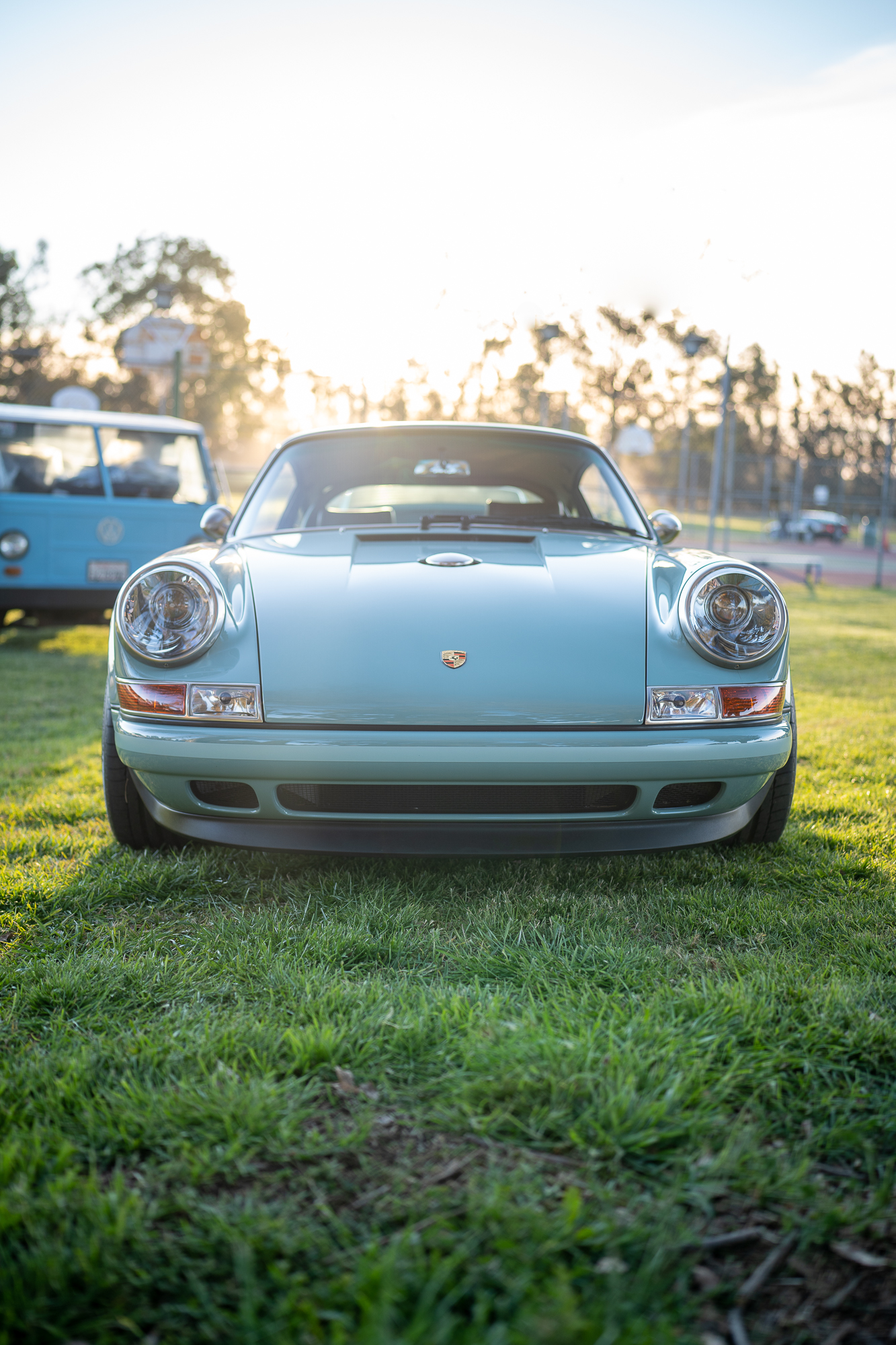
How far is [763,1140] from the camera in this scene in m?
1.42

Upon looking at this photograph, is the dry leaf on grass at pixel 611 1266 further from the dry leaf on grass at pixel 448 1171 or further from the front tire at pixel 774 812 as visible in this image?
the front tire at pixel 774 812

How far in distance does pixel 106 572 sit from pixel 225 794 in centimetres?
572

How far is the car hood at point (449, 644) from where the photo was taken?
7.16 ft

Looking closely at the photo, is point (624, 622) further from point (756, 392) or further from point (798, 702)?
point (756, 392)

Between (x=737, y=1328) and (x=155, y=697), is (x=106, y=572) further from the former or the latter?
(x=737, y=1328)

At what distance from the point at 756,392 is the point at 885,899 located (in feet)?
178

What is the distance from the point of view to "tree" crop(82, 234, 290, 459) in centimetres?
3462

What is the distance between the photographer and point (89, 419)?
310 inches

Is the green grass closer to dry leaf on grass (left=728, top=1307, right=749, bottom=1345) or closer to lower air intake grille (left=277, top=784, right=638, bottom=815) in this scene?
dry leaf on grass (left=728, top=1307, right=749, bottom=1345)

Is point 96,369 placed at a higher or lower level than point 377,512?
higher

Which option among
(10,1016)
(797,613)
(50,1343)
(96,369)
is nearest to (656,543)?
(10,1016)

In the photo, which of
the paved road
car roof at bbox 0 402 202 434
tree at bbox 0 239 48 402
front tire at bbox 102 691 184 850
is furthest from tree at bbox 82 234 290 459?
front tire at bbox 102 691 184 850

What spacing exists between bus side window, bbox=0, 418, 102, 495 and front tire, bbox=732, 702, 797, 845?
6535mm

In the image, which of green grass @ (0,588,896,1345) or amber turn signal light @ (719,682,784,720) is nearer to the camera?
green grass @ (0,588,896,1345)
